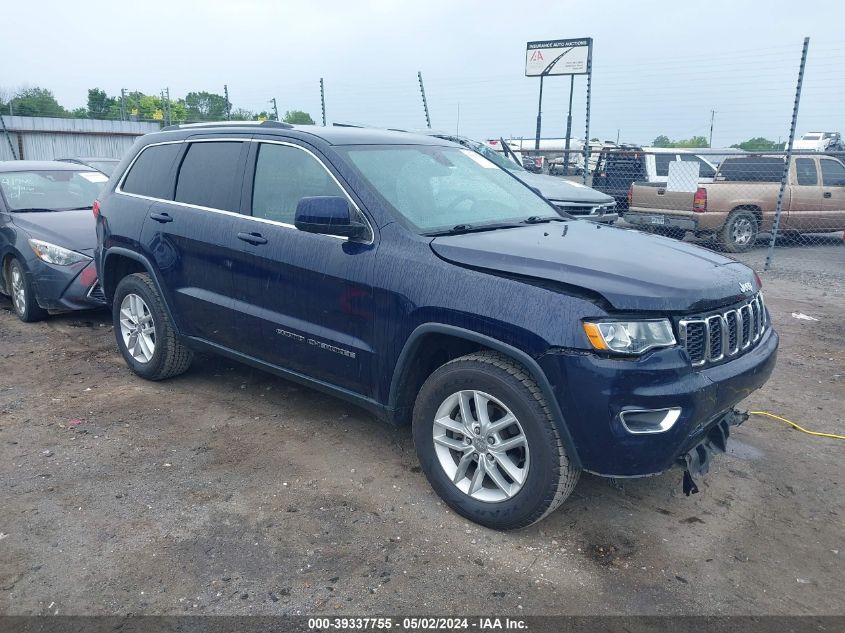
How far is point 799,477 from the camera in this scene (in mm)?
3918

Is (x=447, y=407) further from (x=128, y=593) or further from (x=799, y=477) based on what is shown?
(x=799, y=477)

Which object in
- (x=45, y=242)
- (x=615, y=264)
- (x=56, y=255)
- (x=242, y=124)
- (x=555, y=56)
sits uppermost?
(x=555, y=56)

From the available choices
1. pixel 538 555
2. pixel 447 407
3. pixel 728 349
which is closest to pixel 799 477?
pixel 728 349

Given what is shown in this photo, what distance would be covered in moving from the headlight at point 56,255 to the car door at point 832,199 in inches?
456

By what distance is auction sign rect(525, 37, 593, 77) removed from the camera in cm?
2553

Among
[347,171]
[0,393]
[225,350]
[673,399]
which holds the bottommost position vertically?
[0,393]

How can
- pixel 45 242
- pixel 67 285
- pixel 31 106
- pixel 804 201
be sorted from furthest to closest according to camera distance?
1. pixel 31 106
2. pixel 804 201
3. pixel 45 242
4. pixel 67 285

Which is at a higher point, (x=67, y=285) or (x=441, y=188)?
(x=441, y=188)

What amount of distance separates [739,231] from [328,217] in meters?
10.0

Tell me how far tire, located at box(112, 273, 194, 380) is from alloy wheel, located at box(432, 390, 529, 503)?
238 centimetres

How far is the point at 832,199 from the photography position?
479 inches

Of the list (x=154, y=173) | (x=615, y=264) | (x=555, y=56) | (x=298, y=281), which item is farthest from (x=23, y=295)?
(x=555, y=56)

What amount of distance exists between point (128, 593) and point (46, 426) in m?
2.06

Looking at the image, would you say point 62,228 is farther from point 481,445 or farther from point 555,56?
point 555,56
